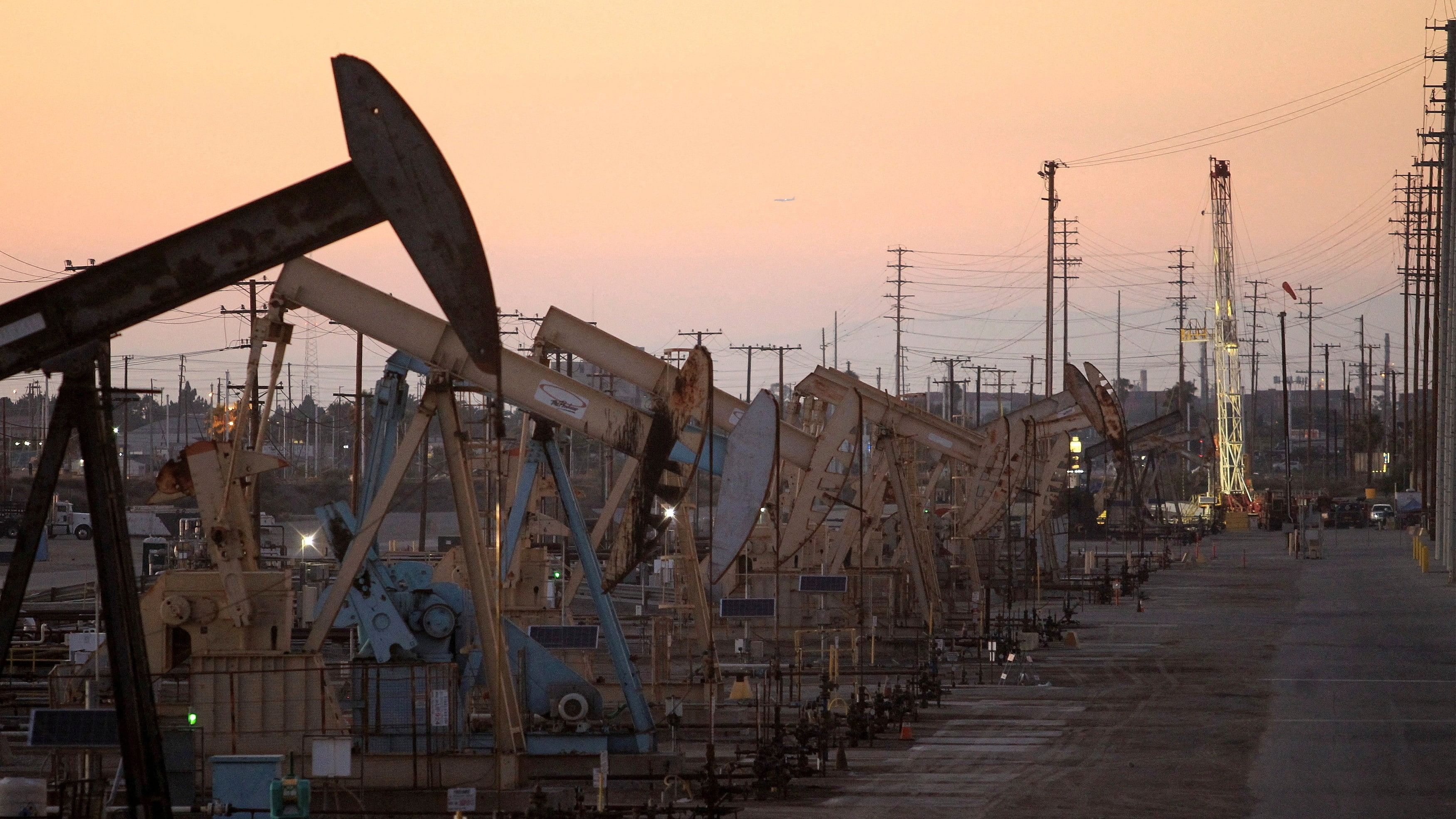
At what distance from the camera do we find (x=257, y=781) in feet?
38.5

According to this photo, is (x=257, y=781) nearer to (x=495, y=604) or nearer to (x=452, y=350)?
(x=495, y=604)

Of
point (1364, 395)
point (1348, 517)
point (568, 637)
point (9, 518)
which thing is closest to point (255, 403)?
point (568, 637)

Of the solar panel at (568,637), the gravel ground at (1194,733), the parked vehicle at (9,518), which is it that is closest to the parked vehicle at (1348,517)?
the gravel ground at (1194,733)

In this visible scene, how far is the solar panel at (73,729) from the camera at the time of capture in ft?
37.0

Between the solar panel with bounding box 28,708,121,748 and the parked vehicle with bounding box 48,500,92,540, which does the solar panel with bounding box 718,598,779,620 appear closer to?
the solar panel with bounding box 28,708,121,748

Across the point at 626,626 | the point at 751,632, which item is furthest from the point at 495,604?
the point at 626,626

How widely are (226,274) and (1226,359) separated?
8893 centimetres

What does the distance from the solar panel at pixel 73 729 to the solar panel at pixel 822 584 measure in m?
14.1

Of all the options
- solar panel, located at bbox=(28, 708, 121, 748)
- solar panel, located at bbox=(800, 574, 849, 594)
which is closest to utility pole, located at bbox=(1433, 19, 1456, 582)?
solar panel, located at bbox=(800, 574, 849, 594)

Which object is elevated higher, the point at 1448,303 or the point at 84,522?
the point at 1448,303

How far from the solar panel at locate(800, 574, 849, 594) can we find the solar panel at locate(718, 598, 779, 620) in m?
2.16

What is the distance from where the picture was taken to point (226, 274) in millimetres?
8695

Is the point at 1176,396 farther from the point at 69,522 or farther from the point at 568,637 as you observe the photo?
the point at 568,637

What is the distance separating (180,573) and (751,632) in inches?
643
